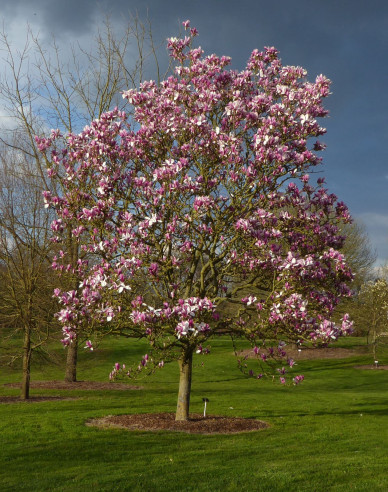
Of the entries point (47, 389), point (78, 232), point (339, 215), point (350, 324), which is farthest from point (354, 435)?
point (47, 389)

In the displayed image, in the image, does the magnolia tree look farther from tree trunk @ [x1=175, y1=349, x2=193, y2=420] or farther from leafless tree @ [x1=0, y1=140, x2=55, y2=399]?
leafless tree @ [x1=0, y1=140, x2=55, y2=399]

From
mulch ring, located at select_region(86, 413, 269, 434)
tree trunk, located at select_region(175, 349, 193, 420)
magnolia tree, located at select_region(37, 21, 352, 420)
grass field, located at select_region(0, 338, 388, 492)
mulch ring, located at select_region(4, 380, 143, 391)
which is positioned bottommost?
grass field, located at select_region(0, 338, 388, 492)

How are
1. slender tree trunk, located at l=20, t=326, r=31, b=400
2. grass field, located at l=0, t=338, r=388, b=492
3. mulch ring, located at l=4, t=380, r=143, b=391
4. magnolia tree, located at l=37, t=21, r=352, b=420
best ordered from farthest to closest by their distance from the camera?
mulch ring, located at l=4, t=380, r=143, b=391
slender tree trunk, located at l=20, t=326, r=31, b=400
magnolia tree, located at l=37, t=21, r=352, b=420
grass field, located at l=0, t=338, r=388, b=492

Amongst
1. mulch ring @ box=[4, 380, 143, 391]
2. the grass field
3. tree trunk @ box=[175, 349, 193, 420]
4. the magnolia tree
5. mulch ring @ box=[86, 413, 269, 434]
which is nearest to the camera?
the grass field

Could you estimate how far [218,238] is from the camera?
13922 millimetres

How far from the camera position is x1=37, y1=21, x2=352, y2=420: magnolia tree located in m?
11.6

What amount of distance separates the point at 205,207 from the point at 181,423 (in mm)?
7612

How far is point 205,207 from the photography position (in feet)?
36.4

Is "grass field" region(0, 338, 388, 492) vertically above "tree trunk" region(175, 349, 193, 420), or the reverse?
"tree trunk" region(175, 349, 193, 420)

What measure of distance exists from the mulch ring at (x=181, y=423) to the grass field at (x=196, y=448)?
0.57 m

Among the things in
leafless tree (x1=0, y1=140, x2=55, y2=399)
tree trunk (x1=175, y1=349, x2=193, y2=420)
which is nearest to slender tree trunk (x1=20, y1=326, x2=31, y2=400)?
leafless tree (x1=0, y1=140, x2=55, y2=399)

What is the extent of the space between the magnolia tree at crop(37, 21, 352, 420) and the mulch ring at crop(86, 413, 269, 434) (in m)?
2.54

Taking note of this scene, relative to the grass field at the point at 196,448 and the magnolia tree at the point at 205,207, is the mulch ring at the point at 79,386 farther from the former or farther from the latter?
the magnolia tree at the point at 205,207

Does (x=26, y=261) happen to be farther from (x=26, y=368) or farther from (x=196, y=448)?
(x=196, y=448)
